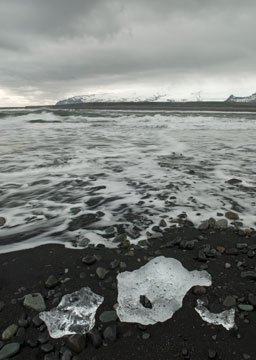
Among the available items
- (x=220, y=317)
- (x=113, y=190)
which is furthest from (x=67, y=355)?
(x=113, y=190)

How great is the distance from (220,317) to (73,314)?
1425 millimetres

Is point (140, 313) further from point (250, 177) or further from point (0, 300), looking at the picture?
point (250, 177)

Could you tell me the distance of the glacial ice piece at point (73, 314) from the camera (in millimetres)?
2301

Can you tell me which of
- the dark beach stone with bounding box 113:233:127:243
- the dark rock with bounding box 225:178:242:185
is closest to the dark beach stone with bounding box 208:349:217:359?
the dark beach stone with bounding box 113:233:127:243

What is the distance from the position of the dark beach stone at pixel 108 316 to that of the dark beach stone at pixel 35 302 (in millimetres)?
595

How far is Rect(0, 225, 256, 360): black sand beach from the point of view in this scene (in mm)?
2107

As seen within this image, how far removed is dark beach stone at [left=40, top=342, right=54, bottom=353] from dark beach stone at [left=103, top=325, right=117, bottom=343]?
452 mm

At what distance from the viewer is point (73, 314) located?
97.4 inches

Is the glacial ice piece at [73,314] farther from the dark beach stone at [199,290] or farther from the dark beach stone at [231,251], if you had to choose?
the dark beach stone at [231,251]

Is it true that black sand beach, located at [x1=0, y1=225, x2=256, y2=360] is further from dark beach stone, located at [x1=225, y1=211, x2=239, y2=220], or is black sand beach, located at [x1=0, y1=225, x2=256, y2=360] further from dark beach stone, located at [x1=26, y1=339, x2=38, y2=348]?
dark beach stone, located at [x1=225, y1=211, x2=239, y2=220]

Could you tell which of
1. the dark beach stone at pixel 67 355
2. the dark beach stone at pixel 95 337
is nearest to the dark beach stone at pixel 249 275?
the dark beach stone at pixel 95 337

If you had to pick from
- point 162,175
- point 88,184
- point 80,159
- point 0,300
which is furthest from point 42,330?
point 80,159

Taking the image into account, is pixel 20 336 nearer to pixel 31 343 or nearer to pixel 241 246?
pixel 31 343

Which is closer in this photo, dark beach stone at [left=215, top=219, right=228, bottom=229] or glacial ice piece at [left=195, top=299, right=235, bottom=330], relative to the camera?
glacial ice piece at [left=195, top=299, right=235, bottom=330]
